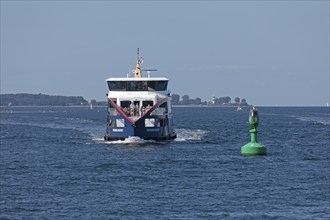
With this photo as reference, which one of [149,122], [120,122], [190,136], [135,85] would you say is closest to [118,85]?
[135,85]

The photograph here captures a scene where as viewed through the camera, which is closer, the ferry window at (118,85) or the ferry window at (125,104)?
the ferry window at (125,104)

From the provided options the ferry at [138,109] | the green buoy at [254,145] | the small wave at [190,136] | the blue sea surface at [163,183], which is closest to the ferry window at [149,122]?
the ferry at [138,109]

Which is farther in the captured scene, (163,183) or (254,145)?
(254,145)

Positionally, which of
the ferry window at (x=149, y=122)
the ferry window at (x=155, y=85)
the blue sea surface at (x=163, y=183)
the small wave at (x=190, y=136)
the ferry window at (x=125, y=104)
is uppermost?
the ferry window at (x=155, y=85)

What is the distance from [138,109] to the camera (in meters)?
94.6

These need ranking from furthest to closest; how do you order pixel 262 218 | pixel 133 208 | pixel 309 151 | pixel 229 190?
pixel 309 151
pixel 229 190
pixel 133 208
pixel 262 218

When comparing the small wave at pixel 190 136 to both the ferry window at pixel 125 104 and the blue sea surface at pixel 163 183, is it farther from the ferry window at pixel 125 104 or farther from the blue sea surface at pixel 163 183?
the blue sea surface at pixel 163 183

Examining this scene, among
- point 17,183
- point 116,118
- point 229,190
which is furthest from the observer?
point 116,118

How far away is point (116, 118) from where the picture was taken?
93.0 m

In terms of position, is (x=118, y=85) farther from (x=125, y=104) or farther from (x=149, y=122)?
(x=149, y=122)

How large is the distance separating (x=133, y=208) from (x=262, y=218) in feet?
23.3

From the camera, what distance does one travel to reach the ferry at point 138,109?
304ft

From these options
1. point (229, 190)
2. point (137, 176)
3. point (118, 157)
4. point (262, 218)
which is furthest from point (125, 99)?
point (262, 218)

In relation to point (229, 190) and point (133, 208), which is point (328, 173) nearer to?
point (229, 190)
